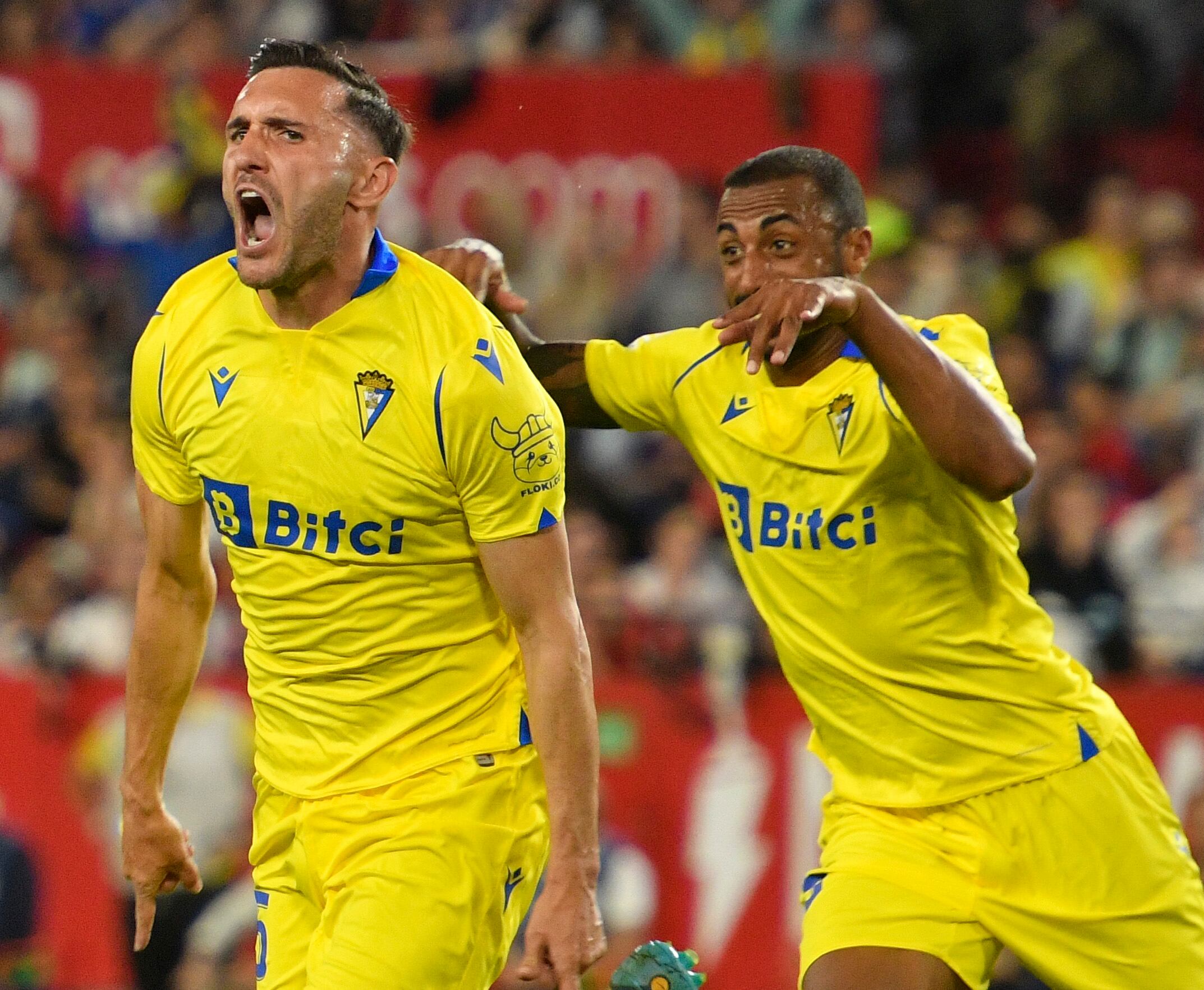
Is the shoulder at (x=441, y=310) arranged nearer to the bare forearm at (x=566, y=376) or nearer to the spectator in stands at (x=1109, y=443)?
the bare forearm at (x=566, y=376)

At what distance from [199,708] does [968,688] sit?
12.8ft

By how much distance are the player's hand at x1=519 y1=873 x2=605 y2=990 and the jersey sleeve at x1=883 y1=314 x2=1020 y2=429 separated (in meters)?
1.21

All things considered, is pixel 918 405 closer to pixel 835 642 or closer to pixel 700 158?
pixel 835 642

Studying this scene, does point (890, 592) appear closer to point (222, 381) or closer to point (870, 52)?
point (222, 381)

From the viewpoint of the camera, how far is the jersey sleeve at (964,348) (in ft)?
13.9

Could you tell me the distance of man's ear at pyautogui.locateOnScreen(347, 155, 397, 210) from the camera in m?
4.12

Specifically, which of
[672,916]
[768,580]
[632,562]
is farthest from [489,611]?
[632,562]

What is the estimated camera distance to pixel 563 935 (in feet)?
12.5

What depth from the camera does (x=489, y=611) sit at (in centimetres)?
421

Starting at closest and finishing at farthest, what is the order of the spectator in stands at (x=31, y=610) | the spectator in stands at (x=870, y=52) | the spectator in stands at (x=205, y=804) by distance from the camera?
the spectator in stands at (x=205, y=804)
the spectator in stands at (x=31, y=610)
the spectator in stands at (x=870, y=52)

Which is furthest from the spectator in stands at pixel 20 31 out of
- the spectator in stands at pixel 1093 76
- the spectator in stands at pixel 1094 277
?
the spectator in stands at pixel 1094 277

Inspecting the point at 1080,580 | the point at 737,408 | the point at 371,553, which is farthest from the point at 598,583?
the point at 371,553

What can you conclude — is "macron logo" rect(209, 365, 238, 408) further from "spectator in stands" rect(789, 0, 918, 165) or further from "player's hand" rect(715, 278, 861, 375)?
"spectator in stands" rect(789, 0, 918, 165)

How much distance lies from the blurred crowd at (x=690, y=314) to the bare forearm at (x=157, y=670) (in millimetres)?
3006
